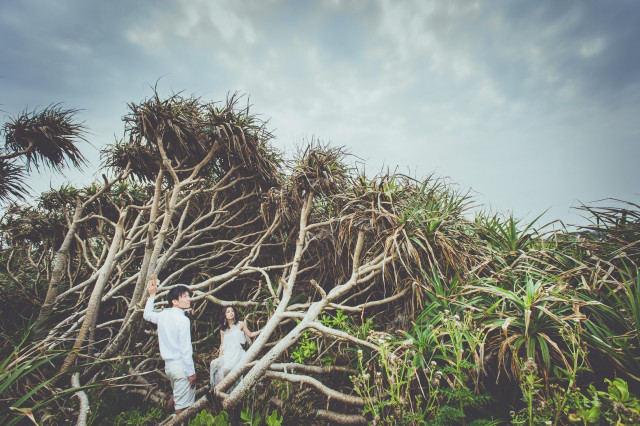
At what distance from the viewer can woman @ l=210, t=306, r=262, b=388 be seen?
3.25 metres

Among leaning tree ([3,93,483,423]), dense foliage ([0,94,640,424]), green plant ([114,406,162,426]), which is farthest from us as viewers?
leaning tree ([3,93,483,423])

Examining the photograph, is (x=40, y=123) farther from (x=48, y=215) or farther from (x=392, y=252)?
(x=392, y=252)

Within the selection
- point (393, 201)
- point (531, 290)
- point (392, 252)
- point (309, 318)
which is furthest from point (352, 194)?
point (531, 290)

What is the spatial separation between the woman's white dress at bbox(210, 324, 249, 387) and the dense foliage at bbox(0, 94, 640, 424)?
1.42 ft

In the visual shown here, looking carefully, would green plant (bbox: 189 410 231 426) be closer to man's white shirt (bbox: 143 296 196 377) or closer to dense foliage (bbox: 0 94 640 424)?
dense foliage (bbox: 0 94 640 424)

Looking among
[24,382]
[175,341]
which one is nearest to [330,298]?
[175,341]

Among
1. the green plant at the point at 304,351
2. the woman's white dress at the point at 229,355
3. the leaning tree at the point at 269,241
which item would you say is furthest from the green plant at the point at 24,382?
the green plant at the point at 304,351

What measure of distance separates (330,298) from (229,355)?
1.65m

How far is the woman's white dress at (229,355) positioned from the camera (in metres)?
3.24

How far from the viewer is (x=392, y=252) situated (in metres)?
2.88

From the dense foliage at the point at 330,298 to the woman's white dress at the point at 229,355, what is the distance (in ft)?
1.42

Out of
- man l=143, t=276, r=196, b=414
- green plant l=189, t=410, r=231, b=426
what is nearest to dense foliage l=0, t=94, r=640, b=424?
green plant l=189, t=410, r=231, b=426

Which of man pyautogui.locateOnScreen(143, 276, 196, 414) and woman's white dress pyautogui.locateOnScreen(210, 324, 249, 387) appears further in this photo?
woman's white dress pyautogui.locateOnScreen(210, 324, 249, 387)

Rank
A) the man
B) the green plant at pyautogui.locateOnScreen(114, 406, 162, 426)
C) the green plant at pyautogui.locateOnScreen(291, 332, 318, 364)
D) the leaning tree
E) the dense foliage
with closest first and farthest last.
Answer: the dense foliage < the green plant at pyautogui.locateOnScreen(114, 406, 162, 426) < the man < the leaning tree < the green plant at pyautogui.locateOnScreen(291, 332, 318, 364)
